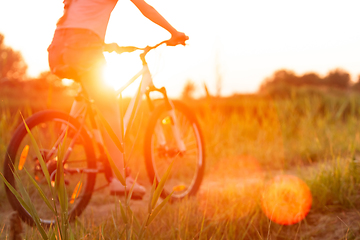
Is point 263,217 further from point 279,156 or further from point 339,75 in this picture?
point 339,75

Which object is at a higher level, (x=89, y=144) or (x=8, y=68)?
(x=8, y=68)

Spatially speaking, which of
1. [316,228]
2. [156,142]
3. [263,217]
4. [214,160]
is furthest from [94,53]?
[214,160]

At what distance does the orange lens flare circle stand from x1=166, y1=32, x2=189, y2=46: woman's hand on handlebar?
1443 millimetres

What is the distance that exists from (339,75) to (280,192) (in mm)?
65790

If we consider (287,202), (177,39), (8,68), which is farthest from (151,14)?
(8,68)

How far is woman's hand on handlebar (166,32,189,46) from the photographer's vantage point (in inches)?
90.0

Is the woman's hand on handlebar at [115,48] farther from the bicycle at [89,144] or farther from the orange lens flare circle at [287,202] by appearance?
the orange lens flare circle at [287,202]

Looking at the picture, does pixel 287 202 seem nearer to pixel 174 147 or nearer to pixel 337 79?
pixel 174 147

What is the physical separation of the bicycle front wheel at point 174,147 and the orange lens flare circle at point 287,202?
720 millimetres

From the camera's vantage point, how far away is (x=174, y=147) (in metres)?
2.95

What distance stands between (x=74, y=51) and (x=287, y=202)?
2.05 m

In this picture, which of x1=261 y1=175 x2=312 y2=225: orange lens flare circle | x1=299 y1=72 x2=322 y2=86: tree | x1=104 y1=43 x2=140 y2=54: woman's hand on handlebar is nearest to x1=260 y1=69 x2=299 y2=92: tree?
x1=299 y1=72 x2=322 y2=86: tree

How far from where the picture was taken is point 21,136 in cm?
211

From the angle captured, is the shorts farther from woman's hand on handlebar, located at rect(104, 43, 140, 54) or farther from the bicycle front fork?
the bicycle front fork
